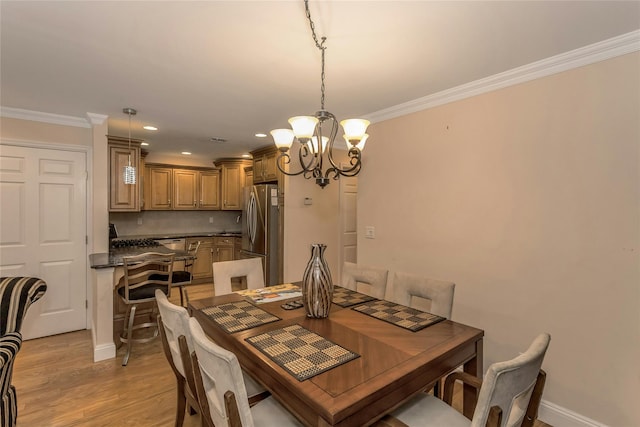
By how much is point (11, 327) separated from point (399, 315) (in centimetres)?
221

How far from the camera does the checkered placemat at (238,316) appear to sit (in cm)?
171

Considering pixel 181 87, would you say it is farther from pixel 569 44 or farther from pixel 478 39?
pixel 569 44

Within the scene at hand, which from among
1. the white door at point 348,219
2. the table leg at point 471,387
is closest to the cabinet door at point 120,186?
the white door at point 348,219

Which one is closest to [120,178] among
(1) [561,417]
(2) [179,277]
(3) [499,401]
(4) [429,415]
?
(2) [179,277]

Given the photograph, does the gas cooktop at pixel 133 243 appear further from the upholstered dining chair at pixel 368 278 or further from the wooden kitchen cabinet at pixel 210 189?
the upholstered dining chair at pixel 368 278

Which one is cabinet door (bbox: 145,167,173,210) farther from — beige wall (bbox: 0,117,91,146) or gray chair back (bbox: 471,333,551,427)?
gray chair back (bbox: 471,333,551,427)

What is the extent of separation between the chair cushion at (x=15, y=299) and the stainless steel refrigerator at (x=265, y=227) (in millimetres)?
2705

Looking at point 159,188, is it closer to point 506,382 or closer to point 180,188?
point 180,188

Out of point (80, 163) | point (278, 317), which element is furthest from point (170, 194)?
point (278, 317)

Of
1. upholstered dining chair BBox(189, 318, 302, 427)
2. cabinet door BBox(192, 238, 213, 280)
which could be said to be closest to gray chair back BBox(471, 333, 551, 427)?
upholstered dining chair BBox(189, 318, 302, 427)

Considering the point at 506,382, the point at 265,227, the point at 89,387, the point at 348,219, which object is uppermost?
the point at 348,219

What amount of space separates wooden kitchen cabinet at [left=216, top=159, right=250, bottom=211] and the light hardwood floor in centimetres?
324

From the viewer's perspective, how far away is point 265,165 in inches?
188

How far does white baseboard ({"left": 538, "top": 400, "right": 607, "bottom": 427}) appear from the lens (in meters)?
1.96
